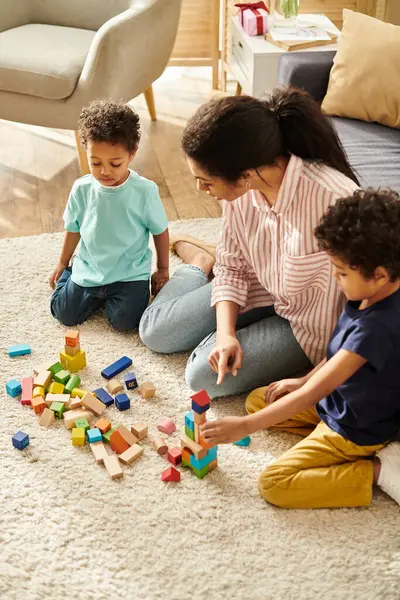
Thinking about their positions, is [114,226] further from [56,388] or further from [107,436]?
[107,436]

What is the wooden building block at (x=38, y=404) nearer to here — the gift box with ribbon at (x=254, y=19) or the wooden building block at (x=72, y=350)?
the wooden building block at (x=72, y=350)

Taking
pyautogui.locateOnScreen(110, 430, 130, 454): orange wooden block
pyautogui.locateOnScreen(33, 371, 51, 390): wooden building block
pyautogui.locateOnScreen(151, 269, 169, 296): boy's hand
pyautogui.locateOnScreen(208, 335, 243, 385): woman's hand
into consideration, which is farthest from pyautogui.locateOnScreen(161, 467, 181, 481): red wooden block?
pyautogui.locateOnScreen(151, 269, 169, 296): boy's hand

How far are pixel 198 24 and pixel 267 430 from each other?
267 centimetres

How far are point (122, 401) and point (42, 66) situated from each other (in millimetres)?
1405

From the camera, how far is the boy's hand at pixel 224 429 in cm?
156

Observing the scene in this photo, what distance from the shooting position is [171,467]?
1681mm

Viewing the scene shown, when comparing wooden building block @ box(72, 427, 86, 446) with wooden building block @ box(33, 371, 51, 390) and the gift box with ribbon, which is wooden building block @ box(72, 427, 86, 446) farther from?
the gift box with ribbon

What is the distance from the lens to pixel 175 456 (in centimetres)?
170

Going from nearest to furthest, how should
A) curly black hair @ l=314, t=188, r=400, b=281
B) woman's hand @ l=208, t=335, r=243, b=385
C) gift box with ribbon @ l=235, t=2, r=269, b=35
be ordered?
curly black hair @ l=314, t=188, r=400, b=281, woman's hand @ l=208, t=335, r=243, b=385, gift box with ribbon @ l=235, t=2, r=269, b=35

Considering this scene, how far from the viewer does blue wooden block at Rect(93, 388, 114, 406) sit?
6.22ft

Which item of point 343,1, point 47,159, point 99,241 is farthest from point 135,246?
point 343,1

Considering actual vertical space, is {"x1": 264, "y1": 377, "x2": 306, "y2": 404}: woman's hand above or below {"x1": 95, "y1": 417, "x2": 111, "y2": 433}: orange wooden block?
above

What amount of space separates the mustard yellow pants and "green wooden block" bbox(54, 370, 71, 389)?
1.98 feet

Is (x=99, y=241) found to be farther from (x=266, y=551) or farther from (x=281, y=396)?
(x=266, y=551)
